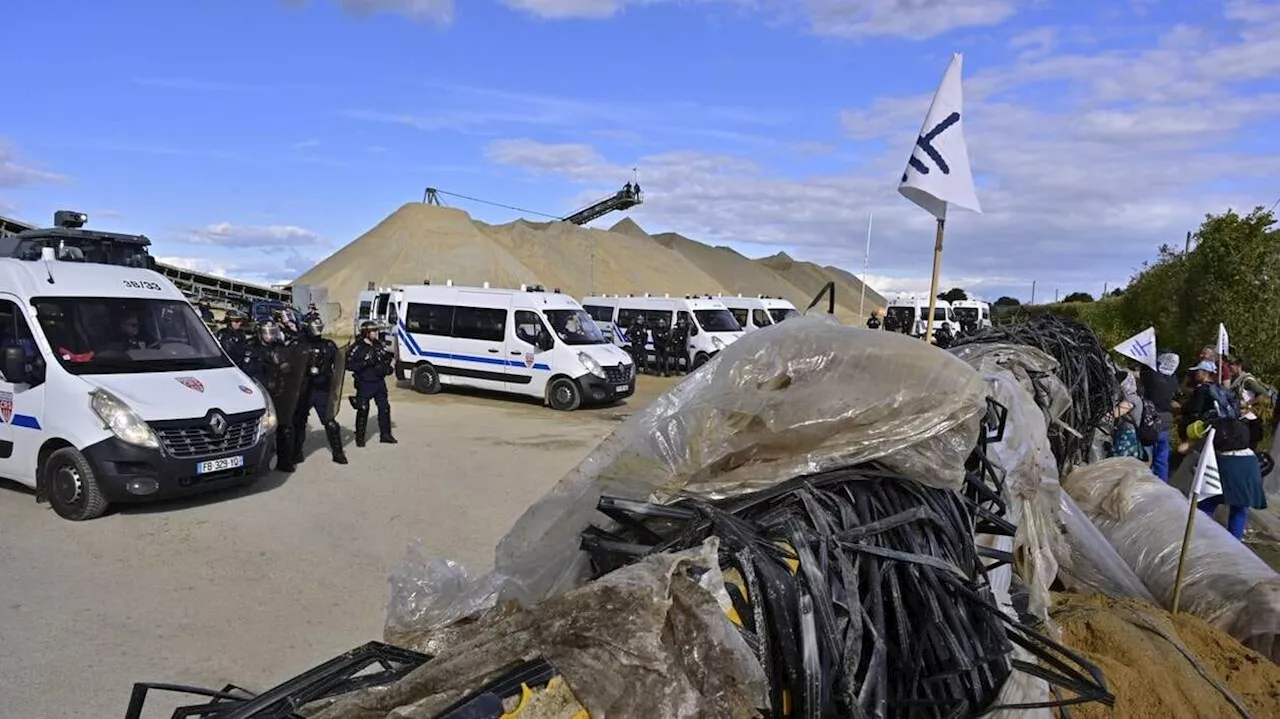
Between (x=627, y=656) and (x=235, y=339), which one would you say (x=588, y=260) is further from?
(x=627, y=656)

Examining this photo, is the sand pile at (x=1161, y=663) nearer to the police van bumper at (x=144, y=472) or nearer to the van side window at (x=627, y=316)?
the police van bumper at (x=144, y=472)

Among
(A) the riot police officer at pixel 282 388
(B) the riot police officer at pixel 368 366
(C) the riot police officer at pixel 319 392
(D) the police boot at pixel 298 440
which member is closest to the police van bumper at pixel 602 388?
(B) the riot police officer at pixel 368 366

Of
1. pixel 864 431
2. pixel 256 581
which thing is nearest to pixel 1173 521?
pixel 864 431

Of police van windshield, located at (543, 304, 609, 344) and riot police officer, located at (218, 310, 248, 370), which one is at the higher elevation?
police van windshield, located at (543, 304, 609, 344)

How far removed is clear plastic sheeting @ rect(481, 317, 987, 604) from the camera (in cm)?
266

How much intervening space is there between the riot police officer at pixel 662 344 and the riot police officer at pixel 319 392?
13.3 metres

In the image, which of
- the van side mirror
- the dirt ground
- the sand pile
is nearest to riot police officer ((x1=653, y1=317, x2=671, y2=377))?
the dirt ground

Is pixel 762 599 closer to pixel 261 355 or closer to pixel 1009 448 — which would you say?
pixel 1009 448

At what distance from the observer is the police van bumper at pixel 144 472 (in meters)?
7.30

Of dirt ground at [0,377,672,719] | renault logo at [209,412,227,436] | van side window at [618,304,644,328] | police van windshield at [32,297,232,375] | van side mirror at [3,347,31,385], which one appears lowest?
dirt ground at [0,377,672,719]

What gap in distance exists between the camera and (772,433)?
2809 millimetres

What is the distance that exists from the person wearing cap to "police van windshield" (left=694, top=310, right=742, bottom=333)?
13933 mm

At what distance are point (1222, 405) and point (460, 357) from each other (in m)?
12.9

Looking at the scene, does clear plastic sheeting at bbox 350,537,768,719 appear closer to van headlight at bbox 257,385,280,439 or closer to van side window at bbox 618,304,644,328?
van headlight at bbox 257,385,280,439
